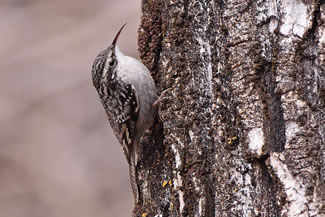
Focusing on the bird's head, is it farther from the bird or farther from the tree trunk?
the tree trunk

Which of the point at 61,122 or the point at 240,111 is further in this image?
the point at 61,122

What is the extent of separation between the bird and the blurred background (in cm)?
139

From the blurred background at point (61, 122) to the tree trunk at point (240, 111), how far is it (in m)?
2.20

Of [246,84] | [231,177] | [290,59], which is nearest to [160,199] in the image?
[231,177]

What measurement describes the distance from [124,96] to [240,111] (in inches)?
51.1

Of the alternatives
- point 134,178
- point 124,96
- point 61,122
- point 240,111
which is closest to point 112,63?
point 124,96

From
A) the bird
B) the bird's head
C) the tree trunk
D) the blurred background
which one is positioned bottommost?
the tree trunk

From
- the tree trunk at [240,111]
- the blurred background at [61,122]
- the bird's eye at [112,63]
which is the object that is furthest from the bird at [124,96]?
the blurred background at [61,122]

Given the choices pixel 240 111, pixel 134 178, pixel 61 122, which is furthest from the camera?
pixel 61 122

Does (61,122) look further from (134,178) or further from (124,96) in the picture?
(134,178)

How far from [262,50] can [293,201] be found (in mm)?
564

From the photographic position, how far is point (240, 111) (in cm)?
214

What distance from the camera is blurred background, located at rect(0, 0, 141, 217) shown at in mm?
4840

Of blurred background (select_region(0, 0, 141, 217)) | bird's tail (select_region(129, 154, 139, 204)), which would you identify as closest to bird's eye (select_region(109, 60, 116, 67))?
bird's tail (select_region(129, 154, 139, 204))
